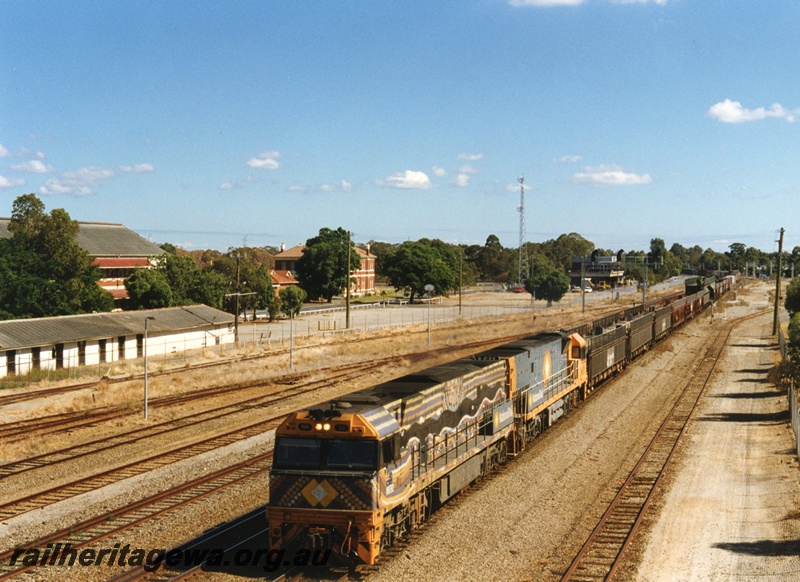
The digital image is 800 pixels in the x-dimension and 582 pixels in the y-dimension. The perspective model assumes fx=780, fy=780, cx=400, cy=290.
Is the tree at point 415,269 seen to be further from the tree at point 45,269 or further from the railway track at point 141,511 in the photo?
the railway track at point 141,511

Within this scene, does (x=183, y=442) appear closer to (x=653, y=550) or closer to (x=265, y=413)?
(x=265, y=413)

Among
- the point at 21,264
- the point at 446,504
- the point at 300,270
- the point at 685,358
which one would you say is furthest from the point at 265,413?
the point at 300,270

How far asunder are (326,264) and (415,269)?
15686 millimetres

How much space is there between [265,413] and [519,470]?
55.4 ft

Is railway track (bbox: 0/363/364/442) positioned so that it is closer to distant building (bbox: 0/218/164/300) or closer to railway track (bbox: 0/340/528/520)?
railway track (bbox: 0/340/528/520)

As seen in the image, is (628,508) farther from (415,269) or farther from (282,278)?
(282,278)

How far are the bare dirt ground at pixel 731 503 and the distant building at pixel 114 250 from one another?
78583 millimetres

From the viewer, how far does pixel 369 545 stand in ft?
57.5

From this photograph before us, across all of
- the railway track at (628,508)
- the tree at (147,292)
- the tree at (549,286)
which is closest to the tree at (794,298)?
the tree at (549,286)

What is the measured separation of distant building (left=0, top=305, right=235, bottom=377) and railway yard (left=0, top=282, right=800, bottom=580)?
7652 millimetres

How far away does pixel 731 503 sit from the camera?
24.9 m

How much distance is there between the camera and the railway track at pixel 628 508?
1911 cm

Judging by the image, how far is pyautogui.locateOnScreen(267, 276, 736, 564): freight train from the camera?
17500 mm

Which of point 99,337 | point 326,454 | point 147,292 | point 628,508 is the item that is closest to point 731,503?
point 628,508
